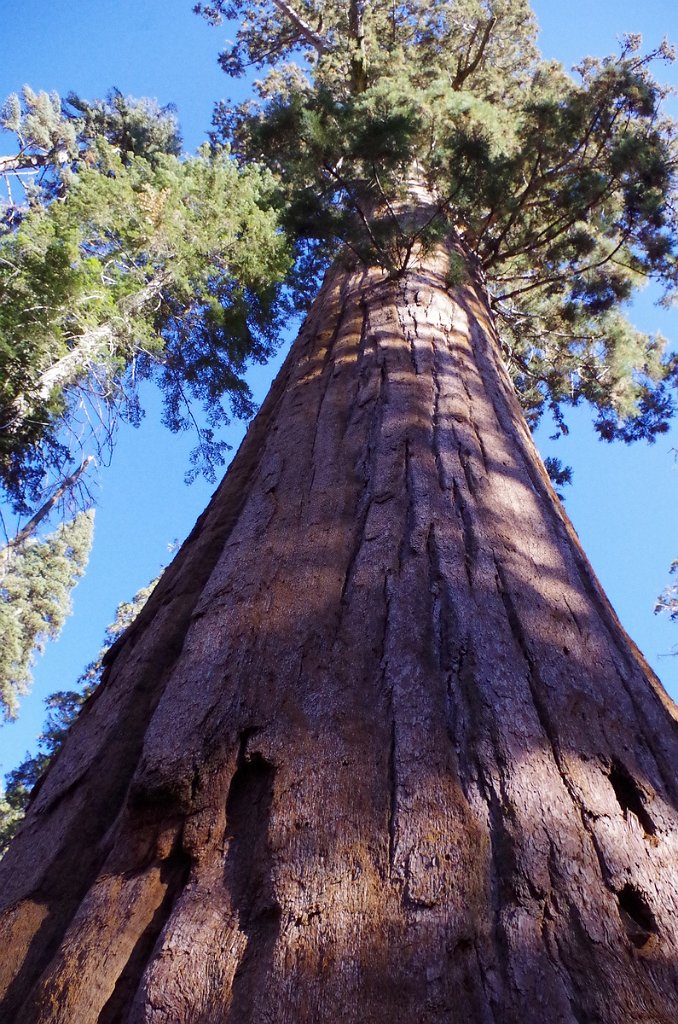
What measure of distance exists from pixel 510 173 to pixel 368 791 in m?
4.63

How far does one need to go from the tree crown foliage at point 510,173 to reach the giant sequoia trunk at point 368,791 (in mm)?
2346

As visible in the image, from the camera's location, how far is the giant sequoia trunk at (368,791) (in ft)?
3.06

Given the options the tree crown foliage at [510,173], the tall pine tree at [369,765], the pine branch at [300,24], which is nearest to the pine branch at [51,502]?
the tree crown foliage at [510,173]

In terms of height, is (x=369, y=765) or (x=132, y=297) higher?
(x=132, y=297)

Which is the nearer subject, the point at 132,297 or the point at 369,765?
the point at 369,765

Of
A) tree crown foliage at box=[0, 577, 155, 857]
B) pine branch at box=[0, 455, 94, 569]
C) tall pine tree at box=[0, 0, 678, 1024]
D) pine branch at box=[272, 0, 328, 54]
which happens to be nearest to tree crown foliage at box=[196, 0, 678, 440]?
pine branch at box=[272, 0, 328, 54]

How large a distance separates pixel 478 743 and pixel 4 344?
6.50 metres

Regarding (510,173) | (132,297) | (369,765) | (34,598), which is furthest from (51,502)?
(34,598)

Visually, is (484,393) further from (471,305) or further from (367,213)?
(367,213)

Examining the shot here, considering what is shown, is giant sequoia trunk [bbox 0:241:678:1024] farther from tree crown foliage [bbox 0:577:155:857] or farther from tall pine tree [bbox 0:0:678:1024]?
tree crown foliage [bbox 0:577:155:857]

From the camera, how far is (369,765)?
3.94 feet

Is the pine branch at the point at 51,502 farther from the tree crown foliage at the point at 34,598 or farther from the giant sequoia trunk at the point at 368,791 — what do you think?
the tree crown foliage at the point at 34,598

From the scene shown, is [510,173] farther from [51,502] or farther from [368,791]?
[51,502]

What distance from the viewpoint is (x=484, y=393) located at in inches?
101
